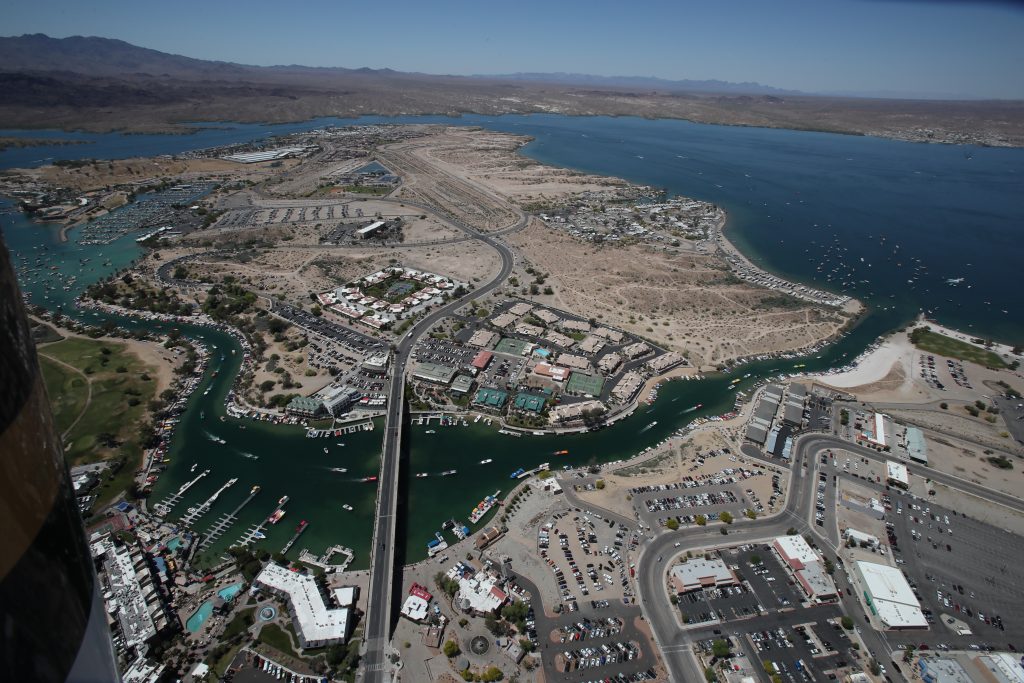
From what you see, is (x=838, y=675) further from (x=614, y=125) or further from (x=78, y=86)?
(x=78, y=86)

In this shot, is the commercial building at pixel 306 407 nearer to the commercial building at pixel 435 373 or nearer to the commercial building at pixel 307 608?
the commercial building at pixel 435 373

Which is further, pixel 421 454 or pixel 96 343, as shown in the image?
pixel 96 343

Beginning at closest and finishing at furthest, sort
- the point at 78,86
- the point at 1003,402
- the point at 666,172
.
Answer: the point at 1003,402 → the point at 666,172 → the point at 78,86

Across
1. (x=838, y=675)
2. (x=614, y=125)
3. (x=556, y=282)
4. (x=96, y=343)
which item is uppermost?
(x=614, y=125)

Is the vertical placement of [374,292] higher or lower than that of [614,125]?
lower

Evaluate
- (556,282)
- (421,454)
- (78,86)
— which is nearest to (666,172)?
(556,282)

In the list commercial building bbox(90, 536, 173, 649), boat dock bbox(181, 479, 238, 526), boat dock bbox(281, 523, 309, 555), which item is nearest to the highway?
boat dock bbox(281, 523, 309, 555)
